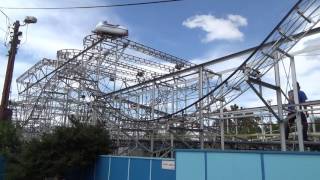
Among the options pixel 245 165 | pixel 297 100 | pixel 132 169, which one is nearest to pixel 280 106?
pixel 297 100

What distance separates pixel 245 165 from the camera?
34.6 feet

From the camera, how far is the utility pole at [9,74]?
2669cm

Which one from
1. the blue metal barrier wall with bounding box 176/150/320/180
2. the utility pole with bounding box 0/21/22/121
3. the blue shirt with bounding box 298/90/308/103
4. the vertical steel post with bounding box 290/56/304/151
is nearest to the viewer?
the blue metal barrier wall with bounding box 176/150/320/180

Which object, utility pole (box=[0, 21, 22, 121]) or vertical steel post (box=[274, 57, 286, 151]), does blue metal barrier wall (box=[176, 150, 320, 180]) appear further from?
utility pole (box=[0, 21, 22, 121])

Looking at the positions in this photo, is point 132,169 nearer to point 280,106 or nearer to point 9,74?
point 280,106

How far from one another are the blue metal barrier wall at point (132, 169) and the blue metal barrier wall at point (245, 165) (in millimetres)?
1366

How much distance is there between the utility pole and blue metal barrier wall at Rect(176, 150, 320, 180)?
18179 millimetres

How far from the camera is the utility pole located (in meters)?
26.7

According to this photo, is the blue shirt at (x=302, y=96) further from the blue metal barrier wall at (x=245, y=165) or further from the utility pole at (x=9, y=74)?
the utility pole at (x=9, y=74)

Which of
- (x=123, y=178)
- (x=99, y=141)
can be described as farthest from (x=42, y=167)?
(x=123, y=178)

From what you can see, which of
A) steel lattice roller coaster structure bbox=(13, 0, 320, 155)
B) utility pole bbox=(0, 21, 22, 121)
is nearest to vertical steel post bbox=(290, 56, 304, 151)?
steel lattice roller coaster structure bbox=(13, 0, 320, 155)

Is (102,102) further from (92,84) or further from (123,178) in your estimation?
(123,178)

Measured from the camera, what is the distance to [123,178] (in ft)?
55.7

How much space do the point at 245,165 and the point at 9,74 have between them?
2222cm
